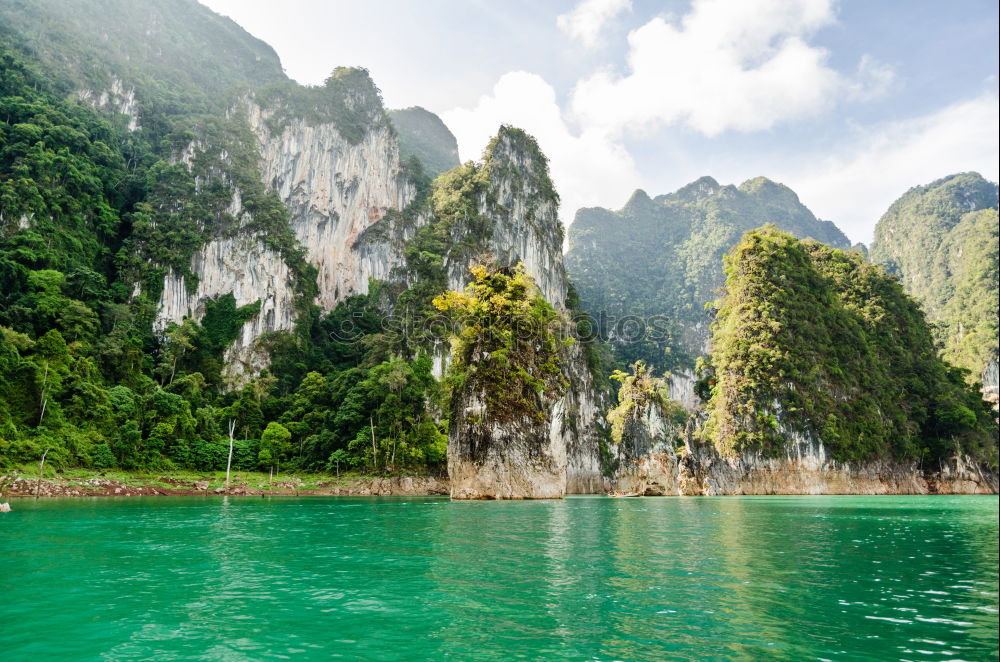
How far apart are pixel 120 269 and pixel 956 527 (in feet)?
245

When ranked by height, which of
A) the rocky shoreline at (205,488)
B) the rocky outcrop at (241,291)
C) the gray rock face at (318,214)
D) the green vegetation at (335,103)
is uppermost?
the green vegetation at (335,103)

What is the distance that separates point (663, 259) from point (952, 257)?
237ft

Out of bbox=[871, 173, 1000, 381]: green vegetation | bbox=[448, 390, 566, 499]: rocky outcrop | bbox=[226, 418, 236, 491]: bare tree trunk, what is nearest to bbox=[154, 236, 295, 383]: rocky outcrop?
bbox=[226, 418, 236, 491]: bare tree trunk

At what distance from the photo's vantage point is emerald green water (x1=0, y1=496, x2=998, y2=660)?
6816 millimetres

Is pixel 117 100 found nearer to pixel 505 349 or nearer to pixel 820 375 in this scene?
pixel 505 349

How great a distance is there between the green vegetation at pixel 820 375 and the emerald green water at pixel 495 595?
140ft

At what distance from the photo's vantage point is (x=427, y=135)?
168 m

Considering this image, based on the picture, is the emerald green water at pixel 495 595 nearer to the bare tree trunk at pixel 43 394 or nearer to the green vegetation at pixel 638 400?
the bare tree trunk at pixel 43 394

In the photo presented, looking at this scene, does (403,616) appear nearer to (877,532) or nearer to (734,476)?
(877,532)

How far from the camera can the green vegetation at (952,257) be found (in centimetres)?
8988

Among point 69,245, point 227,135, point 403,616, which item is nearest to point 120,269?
point 69,245

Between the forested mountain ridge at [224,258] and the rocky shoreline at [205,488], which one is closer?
the rocky shoreline at [205,488]

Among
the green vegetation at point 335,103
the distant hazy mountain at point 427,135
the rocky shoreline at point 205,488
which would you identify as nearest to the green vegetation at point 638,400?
the rocky shoreline at point 205,488

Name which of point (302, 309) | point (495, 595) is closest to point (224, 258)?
point (302, 309)
